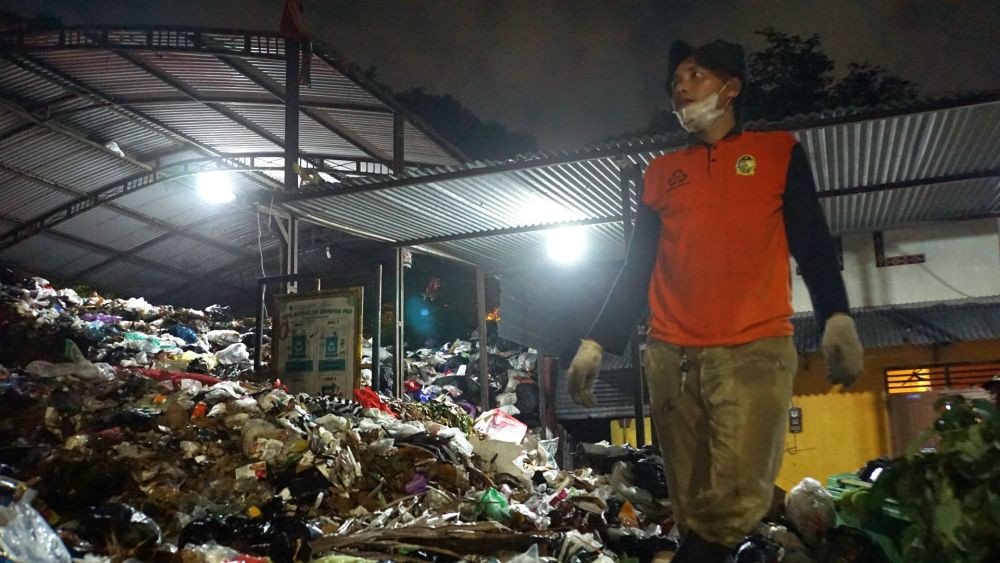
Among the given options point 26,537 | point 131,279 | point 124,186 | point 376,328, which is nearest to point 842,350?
point 26,537

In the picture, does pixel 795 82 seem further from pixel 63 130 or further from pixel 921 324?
pixel 63 130

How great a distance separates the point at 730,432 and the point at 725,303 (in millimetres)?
411

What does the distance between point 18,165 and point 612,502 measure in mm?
12295

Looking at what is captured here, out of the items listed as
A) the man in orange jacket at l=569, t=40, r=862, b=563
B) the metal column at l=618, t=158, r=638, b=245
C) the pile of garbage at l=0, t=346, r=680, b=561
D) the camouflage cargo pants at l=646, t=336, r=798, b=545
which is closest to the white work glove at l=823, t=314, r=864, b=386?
the man in orange jacket at l=569, t=40, r=862, b=563

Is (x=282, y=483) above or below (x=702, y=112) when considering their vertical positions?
below

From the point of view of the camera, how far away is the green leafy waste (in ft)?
8.45

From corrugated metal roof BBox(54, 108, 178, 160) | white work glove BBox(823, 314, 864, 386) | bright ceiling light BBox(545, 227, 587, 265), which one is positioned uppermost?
corrugated metal roof BBox(54, 108, 178, 160)

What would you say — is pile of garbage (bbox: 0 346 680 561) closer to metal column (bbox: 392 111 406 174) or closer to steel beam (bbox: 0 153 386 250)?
metal column (bbox: 392 111 406 174)

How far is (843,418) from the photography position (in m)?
9.67

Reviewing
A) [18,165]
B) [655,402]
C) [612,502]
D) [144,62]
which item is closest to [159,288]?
[18,165]

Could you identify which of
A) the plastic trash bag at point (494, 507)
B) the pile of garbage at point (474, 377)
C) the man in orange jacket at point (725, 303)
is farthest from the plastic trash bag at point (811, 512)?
the pile of garbage at point (474, 377)

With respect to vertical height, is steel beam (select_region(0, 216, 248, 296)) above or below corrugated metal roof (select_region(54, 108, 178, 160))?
below

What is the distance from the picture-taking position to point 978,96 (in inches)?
189

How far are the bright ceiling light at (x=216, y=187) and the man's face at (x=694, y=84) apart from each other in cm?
1207
